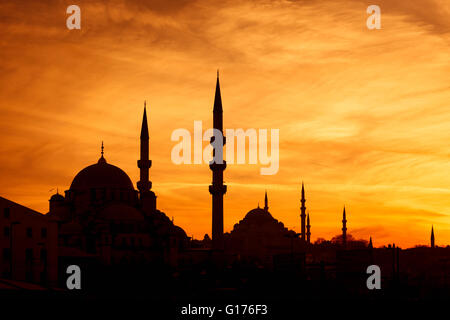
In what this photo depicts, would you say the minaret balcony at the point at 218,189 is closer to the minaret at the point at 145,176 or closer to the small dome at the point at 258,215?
the minaret at the point at 145,176

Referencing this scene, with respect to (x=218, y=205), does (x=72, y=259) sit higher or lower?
lower

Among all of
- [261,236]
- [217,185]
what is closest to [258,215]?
[261,236]

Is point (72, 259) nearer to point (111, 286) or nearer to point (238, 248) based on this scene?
point (111, 286)

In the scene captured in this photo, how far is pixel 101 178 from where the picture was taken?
9562cm

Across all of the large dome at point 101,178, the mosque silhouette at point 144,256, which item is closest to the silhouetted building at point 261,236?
the mosque silhouette at point 144,256

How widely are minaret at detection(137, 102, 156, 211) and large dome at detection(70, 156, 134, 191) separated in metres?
2.78

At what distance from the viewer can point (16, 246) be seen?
201 ft

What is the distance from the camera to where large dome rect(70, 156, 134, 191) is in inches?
3750

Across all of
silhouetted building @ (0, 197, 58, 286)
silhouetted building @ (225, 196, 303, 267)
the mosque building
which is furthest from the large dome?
silhouetted building @ (225, 196, 303, 267)

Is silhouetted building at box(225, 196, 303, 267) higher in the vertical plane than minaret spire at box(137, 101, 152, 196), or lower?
lower

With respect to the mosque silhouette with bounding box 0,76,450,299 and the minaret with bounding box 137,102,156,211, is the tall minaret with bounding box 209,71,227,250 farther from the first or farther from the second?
the minaret with bounding box 137,102,156,211

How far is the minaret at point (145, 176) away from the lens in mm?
92094
